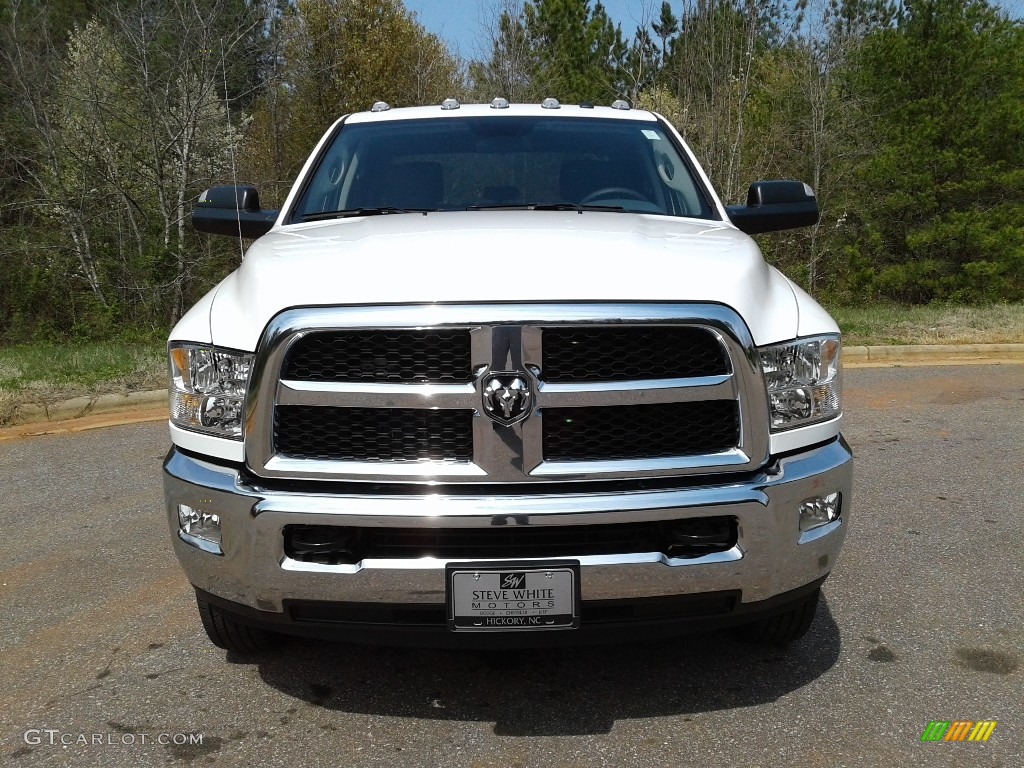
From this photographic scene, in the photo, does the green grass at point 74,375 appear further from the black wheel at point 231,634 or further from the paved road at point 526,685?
the black wheel at point 231,634

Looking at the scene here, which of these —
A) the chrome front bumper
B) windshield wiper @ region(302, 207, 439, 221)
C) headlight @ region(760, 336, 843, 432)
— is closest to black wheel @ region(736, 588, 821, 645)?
the chrome front bumper

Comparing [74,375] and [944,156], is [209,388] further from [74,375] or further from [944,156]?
[944,156]

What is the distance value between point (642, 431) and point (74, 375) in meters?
7.30

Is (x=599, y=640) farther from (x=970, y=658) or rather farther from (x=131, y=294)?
(x=131, y=294)

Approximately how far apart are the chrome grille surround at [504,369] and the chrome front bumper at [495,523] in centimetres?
7

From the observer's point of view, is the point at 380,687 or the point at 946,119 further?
the point at 946,119

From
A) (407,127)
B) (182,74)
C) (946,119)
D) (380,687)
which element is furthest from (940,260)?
(380,687)

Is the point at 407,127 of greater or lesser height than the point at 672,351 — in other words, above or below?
above

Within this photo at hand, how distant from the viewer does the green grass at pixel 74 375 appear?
784cm

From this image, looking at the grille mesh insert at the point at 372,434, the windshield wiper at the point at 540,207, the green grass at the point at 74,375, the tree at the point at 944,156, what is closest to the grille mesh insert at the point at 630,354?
the grille mesh insert at the point at 372,434

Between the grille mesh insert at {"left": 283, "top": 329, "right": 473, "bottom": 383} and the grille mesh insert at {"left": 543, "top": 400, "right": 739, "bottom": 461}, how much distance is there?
0.99ft

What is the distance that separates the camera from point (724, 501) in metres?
2.56

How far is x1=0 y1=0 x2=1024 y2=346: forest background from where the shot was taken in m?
16.3

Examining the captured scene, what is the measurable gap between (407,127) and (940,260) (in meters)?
22.9
